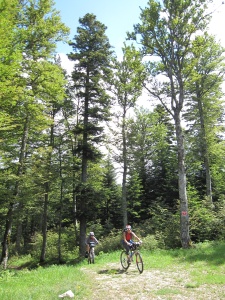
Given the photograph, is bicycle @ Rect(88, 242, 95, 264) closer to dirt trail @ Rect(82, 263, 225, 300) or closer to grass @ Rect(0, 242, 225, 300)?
grass @ Rect(0, 242, 225, 300)

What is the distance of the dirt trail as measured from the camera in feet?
22.6

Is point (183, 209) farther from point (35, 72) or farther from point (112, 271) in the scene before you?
point (35, 72)

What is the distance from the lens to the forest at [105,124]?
1517 cm

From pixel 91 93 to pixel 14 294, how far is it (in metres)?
17.8

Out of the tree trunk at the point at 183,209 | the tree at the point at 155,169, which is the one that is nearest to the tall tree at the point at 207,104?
the tree at the point at 155,169

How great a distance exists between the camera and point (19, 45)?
1145 centimetres

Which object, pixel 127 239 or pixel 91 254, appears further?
pixel 91 254

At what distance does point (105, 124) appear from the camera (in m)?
22.3

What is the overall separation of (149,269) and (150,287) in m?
2.72

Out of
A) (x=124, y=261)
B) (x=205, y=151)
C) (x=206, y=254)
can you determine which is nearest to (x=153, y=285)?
(x=124, y=261)

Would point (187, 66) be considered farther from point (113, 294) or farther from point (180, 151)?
point (113, 294)

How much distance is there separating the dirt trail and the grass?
0.09 meters

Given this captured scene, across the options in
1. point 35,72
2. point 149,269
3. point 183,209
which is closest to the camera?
point 149,269

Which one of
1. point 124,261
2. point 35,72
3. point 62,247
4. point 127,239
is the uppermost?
point 35,72
